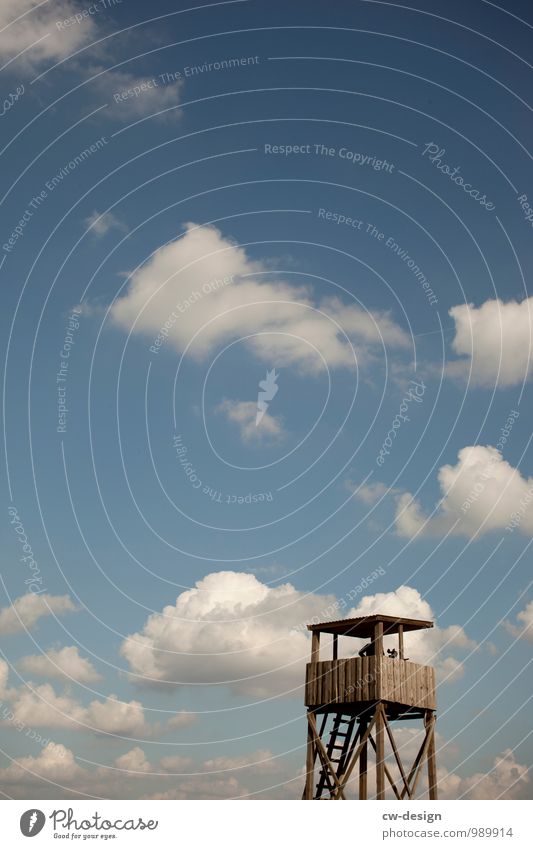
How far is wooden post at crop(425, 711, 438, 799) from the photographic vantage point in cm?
3298

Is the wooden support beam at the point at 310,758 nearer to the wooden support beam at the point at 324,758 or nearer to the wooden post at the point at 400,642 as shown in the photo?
the wooden support beam at the point at 324,758

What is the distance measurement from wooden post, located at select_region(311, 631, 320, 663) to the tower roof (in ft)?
0.92

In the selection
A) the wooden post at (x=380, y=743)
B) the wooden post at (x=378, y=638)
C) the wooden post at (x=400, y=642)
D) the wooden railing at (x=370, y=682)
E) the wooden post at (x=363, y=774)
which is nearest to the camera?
the wooden post at (x=380, y=743)

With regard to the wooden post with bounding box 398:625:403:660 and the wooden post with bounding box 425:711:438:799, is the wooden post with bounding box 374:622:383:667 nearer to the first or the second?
the wooden post with bounding box 398:625:403:660

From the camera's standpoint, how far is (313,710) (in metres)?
34.5

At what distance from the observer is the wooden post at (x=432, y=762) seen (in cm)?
3298

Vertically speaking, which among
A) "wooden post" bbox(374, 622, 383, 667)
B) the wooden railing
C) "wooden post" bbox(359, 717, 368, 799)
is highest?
"wooden post" bbox(374, 622, 383, 667)

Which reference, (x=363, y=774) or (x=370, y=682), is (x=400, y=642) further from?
(x=363, y=774)

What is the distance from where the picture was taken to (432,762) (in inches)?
1316

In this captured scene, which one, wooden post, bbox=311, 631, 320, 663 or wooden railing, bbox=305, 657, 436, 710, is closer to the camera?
wooden railing, bbox=305, 657, 436, 710

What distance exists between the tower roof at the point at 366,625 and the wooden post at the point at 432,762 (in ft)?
11.5
